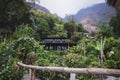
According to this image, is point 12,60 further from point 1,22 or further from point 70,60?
point 1,22

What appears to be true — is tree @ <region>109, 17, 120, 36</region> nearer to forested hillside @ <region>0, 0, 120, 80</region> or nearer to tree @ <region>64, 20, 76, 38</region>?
forested hillside @ <region>0, 0, 120, 80</region>

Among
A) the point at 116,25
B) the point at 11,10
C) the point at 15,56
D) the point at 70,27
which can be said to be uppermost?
the point at 11,10

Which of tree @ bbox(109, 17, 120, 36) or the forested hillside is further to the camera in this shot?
tree @ bbox(109, 17, 120, 36)

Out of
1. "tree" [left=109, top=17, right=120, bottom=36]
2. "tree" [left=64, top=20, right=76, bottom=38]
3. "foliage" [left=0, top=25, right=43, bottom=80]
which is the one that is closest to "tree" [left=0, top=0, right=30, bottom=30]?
"tree" [left=109, top=17, right=120, bottom=36]

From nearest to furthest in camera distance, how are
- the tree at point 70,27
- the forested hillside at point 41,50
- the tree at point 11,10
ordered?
the forested hillside at point 41,50
the tree at point 11,10
the tree at point 70,27

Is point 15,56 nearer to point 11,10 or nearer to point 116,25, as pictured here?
point 11,10

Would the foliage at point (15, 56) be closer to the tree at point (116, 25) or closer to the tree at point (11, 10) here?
the tree at point (11, 10)

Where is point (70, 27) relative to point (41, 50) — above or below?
above

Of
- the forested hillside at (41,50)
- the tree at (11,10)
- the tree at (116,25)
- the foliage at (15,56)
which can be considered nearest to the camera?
the foliage at (15,56)

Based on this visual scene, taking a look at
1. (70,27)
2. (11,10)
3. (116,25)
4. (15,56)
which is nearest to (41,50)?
(15,56)

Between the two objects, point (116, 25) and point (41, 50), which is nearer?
point (41, 50)

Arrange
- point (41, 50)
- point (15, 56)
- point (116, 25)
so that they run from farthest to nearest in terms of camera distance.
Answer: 1. point (116, 25)
2. point (41, 50)
3. point (15, 56)

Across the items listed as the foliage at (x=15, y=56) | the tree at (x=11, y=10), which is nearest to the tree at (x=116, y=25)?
the tree at (x=11, y=10)

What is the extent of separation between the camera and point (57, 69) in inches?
169
